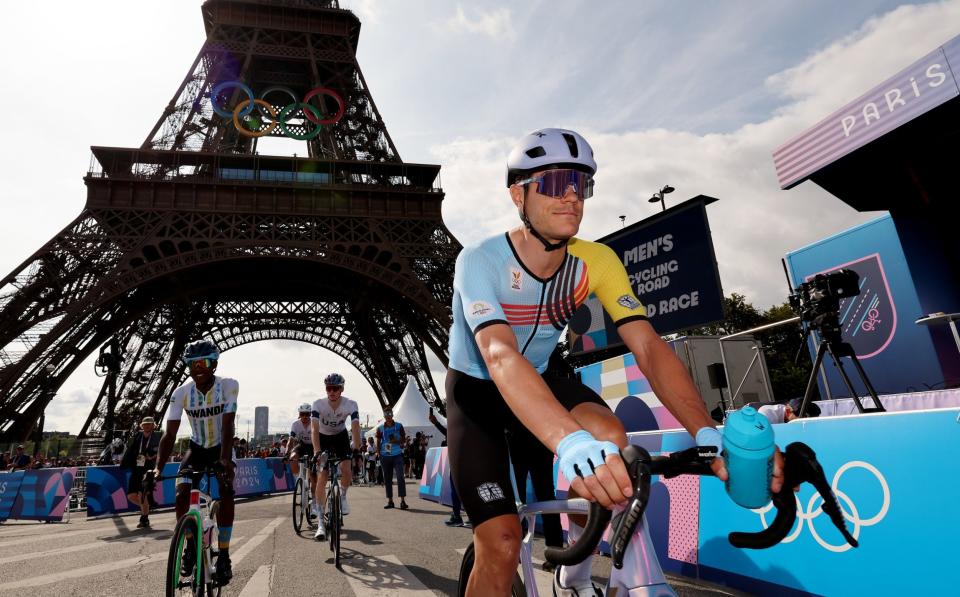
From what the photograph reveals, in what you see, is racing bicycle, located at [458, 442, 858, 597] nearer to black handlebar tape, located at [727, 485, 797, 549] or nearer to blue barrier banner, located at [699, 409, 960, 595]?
black handlebar tape, located at [727, 485, 797, 549]

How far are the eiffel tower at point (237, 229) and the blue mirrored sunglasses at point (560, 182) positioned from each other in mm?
23028

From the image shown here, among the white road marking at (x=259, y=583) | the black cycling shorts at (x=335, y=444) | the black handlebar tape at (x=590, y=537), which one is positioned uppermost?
the black cycling shorts at (x=335, y=444)

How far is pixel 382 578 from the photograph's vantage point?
5227 millimetres

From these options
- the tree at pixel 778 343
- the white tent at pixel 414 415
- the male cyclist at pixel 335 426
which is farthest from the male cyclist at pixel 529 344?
the tree at pixel 778 343

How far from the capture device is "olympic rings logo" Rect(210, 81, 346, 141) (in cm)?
3150

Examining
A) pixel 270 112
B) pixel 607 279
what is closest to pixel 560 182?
pixel 607 279

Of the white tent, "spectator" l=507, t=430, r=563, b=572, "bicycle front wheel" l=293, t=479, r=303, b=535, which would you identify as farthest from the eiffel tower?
"spectator" l=507, t=430, r=563, b=572

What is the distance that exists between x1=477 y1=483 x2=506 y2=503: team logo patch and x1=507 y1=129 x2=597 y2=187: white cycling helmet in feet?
4.07

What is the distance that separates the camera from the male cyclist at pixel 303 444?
27.5 feet

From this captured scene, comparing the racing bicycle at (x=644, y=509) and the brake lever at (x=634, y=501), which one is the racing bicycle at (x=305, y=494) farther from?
the brake lever at (x=634, y=501)

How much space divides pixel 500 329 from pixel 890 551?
9.87 feet

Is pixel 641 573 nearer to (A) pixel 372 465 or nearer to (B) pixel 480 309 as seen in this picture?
(B) pixel 480 309

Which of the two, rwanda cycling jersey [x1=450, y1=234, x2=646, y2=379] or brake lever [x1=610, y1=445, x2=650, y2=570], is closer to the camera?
brake lever [x1=610, y1=445, x2=650, y2=570]

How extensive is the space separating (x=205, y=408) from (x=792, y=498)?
4.63 metres
